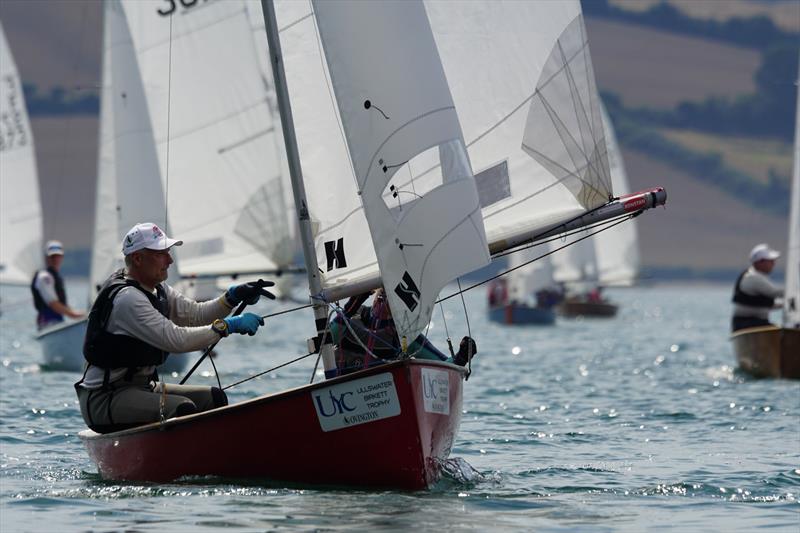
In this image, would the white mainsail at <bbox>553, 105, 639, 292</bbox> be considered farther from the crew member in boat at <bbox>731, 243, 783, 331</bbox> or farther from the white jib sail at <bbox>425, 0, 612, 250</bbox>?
the white jib sail at <bbox>425, 0, 612, 250</bbox>

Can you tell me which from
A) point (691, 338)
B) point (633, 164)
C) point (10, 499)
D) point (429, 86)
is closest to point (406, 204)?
point (429, 86)

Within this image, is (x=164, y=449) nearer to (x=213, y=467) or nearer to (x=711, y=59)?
(x=213, y=467)

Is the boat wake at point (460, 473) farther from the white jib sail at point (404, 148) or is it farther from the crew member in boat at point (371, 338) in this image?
the white jib sail at point (404, 148)

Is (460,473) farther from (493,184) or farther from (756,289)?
(756,289)

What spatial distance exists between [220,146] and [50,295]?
8.89 ft

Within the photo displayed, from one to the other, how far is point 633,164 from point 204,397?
14316 centimetres

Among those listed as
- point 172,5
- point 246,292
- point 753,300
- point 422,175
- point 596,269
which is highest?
point 172,5

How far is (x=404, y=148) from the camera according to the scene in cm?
823

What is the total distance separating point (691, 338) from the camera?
102 ft

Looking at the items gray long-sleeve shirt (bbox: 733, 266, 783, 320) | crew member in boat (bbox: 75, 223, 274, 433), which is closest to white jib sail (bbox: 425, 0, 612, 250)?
crew member in boat (bbox: 75, 223, 274, 433)

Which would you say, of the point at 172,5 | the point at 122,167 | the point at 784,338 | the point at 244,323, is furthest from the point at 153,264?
the point at 172,5

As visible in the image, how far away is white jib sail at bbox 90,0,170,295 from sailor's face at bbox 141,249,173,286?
9486mm

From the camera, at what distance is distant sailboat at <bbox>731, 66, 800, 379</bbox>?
15.9 meters

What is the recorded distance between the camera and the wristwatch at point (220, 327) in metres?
8.01
